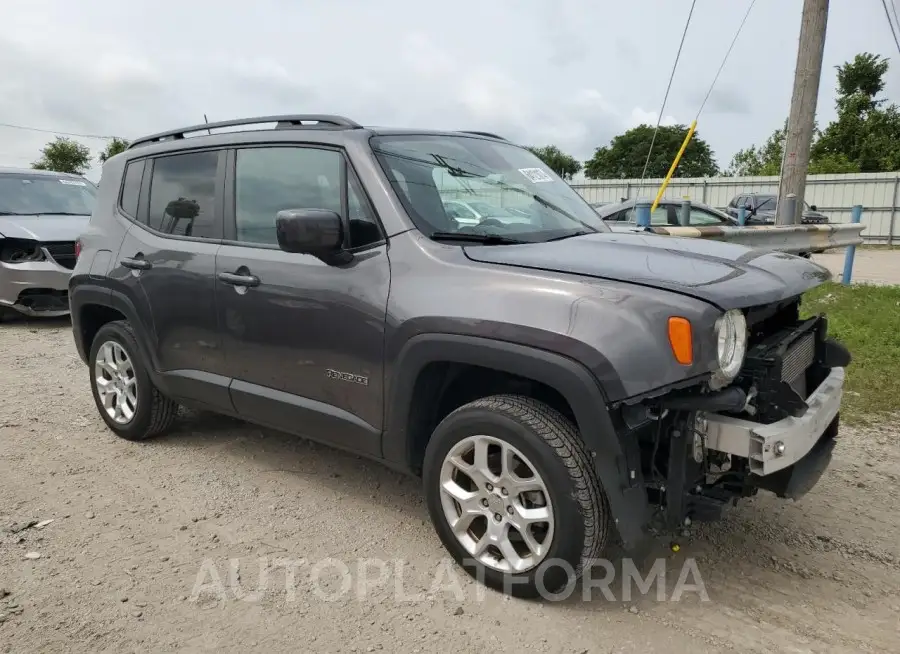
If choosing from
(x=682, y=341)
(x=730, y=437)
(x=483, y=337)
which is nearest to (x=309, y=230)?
(x=483, y=337)

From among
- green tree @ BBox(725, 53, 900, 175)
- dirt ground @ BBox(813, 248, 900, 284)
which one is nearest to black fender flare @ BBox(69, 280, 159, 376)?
dirt ground @ BBox(813, 248, 900, 284)

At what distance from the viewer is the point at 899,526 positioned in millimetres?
3367

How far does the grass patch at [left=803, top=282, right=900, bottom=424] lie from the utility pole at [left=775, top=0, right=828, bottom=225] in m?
1.17

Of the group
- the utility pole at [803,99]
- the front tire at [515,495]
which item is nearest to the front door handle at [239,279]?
the front tire at [515,495]

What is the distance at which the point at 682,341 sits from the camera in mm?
2379

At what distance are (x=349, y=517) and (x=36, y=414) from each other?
3018 mm

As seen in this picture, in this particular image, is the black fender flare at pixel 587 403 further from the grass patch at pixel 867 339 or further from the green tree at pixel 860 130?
the green tree at pixel 860 130

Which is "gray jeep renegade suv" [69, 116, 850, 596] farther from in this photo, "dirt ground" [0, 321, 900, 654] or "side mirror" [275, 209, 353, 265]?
"dirt ground" [0, 321, 900, 654]

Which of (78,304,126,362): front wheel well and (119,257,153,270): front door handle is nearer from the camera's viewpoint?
(119,257,153,270): front door handle

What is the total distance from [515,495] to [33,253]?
7783mm

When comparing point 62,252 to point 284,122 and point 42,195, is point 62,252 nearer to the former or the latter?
point 42,195

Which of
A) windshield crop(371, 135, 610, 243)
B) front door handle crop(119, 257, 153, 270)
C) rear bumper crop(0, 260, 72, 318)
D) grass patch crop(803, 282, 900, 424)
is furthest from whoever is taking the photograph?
rear bumper crop(0, 260, 72, 318)

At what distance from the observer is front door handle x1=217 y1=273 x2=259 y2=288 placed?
138 inches

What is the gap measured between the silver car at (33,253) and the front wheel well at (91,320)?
352 cm
